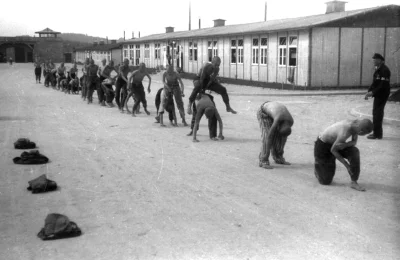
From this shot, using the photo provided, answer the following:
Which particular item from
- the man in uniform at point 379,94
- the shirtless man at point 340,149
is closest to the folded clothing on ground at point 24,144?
the shirtless man at point 340,149

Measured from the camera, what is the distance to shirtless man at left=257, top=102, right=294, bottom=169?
8414mm

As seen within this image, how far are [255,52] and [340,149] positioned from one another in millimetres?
25914

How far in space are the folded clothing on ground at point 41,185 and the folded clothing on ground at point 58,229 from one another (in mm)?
1708

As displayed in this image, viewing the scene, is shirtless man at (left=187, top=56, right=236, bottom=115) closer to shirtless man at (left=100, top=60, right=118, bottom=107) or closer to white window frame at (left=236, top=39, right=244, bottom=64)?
shirtless man at (left=100, top=60, right=118, bottom=107)

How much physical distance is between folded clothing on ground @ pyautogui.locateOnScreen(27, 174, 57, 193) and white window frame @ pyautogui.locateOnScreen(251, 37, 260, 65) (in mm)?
25713

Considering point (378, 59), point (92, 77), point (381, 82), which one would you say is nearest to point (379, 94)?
point (381, 82)

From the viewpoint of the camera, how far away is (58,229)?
542cm

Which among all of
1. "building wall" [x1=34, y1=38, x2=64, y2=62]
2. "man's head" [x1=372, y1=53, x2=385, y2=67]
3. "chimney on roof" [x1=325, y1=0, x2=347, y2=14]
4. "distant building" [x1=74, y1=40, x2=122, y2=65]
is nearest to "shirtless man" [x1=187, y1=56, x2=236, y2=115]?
"man's head" [x1=372, y1=53, x2=385, y2=67]

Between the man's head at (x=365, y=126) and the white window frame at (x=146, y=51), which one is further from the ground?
the white window frame at (x=146, y=51)

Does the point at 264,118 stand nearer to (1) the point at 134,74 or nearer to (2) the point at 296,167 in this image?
(2) the point at 296,167

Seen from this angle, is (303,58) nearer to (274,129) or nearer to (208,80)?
(208,80)

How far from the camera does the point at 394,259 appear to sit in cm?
474

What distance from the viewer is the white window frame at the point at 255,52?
31953 millimetres

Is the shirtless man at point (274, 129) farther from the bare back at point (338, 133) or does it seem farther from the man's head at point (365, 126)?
the man's head at point (365, 126)
